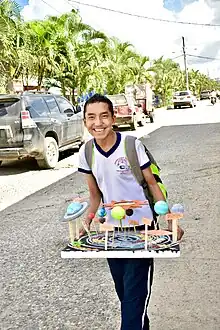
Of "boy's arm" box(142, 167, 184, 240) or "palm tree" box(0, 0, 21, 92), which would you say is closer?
"boy's arm" box(142, 167, 184, 240)

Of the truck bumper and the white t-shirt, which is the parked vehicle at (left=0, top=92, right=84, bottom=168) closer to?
the truck bumper

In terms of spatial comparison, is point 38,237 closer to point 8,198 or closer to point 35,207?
point 35,207

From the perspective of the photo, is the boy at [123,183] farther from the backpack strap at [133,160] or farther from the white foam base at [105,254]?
the white foam base at [105,254]

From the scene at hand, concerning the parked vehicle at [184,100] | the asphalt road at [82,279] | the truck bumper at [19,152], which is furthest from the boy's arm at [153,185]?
the parked vehicle at [184,100]

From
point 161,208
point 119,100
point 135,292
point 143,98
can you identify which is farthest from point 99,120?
point 143,98

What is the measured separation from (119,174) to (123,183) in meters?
0.06

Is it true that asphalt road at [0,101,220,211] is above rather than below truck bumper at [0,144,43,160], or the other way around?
below

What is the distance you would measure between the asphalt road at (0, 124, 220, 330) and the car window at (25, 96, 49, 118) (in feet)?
12.9

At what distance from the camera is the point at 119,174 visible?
2570 millimetres

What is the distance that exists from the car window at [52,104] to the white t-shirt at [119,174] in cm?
933

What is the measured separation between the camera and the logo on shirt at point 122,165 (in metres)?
2.54

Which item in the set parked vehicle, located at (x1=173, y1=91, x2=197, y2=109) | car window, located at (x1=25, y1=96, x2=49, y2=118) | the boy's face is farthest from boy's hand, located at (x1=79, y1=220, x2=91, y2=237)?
parked vehicle, located at (x1=173, y1=91, x2=197, y2=109)

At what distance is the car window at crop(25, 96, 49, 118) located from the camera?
1084 centimetres

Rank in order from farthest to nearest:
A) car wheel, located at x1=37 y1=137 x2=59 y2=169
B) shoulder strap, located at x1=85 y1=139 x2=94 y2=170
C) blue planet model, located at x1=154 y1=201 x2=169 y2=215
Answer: car wheel, located at x1=37 y1=137 x2=59 y2=169, shoulder strap, located at x1=85 y1=139 x2=94 y2=170, blue planet model, located at x1=154 y1=201 x2=169 y2=215
